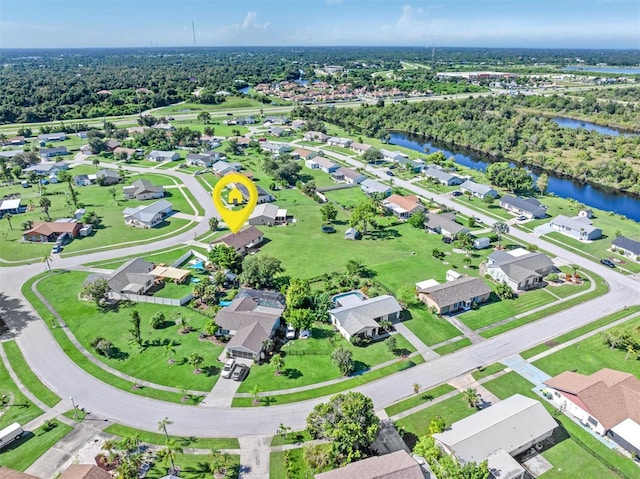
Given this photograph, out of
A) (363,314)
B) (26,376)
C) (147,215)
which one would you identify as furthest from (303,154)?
(26,376)

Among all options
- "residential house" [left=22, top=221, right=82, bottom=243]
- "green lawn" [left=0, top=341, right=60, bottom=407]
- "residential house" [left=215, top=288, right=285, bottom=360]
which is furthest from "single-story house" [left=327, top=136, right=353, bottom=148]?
"green lawn" [left=0, top=341, right=60, bottom=407]

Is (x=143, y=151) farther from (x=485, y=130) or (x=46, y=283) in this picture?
(x=485, y=130)

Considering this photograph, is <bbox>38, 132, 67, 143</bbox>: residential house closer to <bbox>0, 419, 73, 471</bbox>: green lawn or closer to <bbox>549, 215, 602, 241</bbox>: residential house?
<bbox>0, 419, 73, 471</bbox>: green lawn

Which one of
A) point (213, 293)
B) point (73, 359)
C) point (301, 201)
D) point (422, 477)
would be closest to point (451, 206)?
point (301, 201)

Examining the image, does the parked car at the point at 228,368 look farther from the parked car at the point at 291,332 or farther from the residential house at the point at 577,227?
the residential house at the point at 577,227

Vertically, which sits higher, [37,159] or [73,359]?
[37,159]

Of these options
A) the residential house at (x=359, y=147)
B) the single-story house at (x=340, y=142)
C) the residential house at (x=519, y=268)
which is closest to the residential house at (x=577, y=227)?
the residential house at (x=519, y=268)

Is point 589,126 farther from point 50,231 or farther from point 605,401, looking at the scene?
point 50,231
